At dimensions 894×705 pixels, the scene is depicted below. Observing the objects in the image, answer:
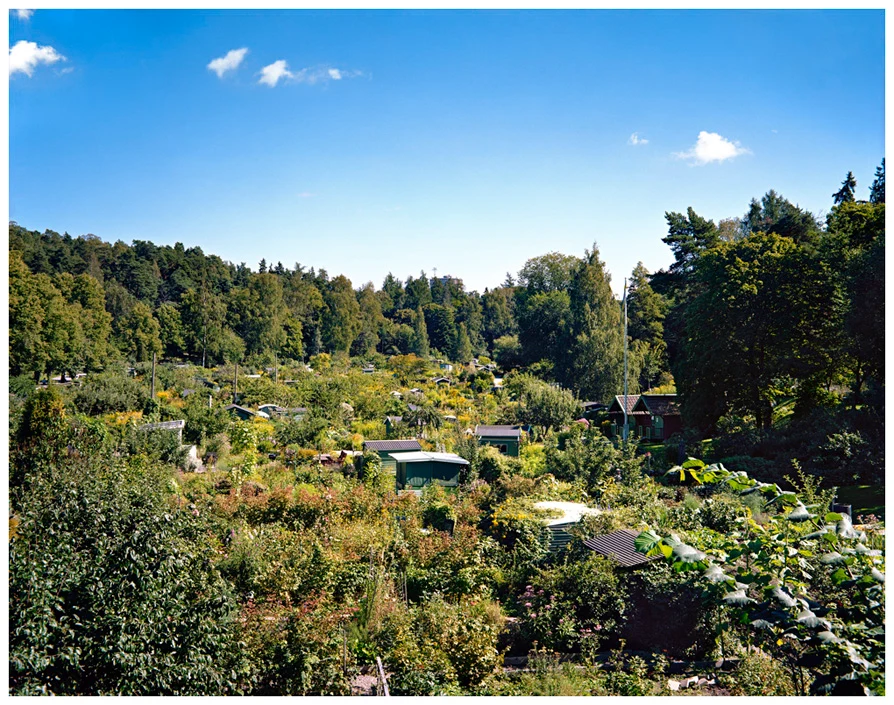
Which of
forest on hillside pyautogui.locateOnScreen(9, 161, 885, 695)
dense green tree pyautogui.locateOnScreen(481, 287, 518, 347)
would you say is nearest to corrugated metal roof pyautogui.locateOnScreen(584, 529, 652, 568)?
forest on hillside pyautogui.locateOnScreen(9, 161, 885, 695)

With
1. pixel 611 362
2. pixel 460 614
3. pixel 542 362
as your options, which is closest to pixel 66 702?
pixel 460 614

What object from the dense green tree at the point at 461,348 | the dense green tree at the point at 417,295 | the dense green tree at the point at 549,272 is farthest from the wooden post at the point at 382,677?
the dense green tree at the point at 417,295

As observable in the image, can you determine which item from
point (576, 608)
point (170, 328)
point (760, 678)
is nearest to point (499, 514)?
point (576, 608)

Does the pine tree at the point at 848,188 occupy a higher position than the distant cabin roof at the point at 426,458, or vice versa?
the pine tree at the point at 848,188

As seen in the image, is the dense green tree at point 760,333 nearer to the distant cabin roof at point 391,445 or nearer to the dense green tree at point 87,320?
the distant cabin roof at point 391,445

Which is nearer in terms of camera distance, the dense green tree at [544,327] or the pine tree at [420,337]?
the dense green tree at [544,327]

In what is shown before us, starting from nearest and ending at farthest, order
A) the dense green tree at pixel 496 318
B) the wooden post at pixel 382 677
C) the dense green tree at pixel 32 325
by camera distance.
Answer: the wooden post at pixel 382 677 < the dense green tree at pixel 32 325 < the dense green tree at pixel 496 318

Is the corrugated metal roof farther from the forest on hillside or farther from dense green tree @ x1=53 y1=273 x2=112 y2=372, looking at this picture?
dense green tree @ x1=53 y1=273 x2=112 y2=372
